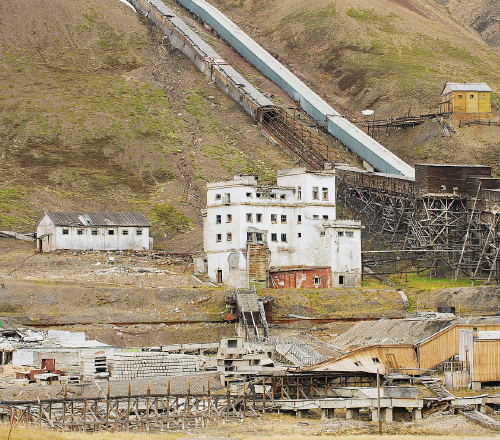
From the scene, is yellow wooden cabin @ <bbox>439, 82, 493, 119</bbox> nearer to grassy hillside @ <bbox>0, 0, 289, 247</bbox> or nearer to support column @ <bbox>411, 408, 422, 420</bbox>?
grassy hillside @ <bbox>0, 0, 289, 247</bbox>

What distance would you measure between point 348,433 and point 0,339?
27863 millimetres

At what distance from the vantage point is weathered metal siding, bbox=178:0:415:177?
393 ft

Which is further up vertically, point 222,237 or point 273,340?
point 222,237

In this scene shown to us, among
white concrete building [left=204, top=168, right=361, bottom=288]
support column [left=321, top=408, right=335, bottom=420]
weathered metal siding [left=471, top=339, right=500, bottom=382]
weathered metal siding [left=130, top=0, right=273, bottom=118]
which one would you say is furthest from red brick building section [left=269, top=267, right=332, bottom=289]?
weathered metal siding [left=130, top=0, right=273, bottom=118]

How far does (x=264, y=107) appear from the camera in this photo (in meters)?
134

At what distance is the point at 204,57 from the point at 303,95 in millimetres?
14692

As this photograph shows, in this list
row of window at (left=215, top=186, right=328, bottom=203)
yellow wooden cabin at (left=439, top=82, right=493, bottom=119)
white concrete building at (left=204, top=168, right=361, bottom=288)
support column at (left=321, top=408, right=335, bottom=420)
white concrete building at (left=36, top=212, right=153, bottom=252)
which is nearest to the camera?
support column at (left=321, top=408, right=335, bottom=420)

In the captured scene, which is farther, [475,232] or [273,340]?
[475,232]

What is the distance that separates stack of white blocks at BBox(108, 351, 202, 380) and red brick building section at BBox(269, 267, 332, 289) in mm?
22268

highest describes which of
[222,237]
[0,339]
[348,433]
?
[222,237]

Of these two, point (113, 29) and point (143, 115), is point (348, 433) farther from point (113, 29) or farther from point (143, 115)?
point (113, 29)

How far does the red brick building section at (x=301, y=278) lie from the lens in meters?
91.1

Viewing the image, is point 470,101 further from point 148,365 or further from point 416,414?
point 416,414

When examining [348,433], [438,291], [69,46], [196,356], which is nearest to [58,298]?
[196,356]
